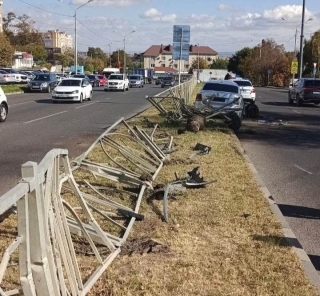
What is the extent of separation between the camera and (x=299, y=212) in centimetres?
750

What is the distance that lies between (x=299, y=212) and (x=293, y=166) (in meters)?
3.94

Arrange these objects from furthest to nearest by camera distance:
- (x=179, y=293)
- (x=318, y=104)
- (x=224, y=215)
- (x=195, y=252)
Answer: (x=318, y=104), (x=224, y=215), (x=195, y=252), (x=179, y=293)

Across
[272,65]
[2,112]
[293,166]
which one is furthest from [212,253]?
[272,65]

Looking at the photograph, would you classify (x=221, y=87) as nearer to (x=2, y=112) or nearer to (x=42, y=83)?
(x=2, y=112)

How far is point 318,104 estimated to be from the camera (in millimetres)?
33500

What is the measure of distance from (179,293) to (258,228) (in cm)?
206

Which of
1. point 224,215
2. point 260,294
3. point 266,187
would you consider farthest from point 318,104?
point 260,294

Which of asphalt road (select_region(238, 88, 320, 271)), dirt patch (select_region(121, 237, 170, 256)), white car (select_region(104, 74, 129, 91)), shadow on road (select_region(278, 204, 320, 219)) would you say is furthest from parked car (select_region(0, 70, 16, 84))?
dirt patch (select_region(121, 237, 170, 256))

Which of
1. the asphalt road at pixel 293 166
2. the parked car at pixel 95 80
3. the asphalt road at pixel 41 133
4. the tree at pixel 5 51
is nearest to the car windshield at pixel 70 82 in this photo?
the asphalt road at pixel 41 133

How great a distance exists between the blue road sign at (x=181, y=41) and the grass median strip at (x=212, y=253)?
59.9ft

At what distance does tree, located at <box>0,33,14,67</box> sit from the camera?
Answer: 70.2 meters

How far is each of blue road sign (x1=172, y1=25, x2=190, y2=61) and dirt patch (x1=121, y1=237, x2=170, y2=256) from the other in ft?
69.4

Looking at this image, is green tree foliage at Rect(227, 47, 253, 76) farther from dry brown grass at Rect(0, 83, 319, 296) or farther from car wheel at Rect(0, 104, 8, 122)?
dry brown grass at Rect(0, 83, 319, 296)

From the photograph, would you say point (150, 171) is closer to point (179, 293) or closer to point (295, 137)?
point (179, 293)
